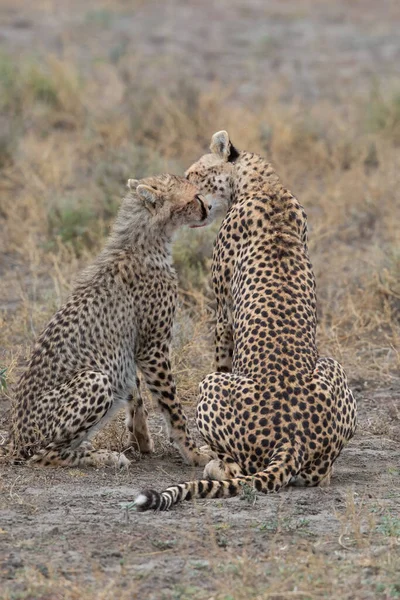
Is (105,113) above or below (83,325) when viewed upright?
above

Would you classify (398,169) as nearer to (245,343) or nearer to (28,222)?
(28,222)

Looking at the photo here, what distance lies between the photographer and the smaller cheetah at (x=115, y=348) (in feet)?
19.1

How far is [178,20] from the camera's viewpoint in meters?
19.0

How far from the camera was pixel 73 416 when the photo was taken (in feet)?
18.9

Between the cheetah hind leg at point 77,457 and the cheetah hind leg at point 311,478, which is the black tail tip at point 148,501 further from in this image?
the cheetah hind leg at point 77,457

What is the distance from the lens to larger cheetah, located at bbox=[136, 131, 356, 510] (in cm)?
538

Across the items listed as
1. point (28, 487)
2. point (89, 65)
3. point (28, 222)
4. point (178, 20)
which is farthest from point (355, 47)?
point (28, 487)

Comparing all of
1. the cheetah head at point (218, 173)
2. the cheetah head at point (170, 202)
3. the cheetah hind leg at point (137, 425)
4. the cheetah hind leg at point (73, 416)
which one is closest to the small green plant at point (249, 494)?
the cheetah hind leg at point (73, 416)

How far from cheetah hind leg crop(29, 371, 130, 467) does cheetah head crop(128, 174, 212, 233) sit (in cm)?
97

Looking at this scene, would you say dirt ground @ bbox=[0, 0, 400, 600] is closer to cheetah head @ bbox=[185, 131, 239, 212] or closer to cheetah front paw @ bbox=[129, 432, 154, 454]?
cheetah front paw @ bbox=[129, 432, 154, 454]

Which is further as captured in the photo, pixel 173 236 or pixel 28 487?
pixel 173 236

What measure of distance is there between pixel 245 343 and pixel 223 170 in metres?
1.19

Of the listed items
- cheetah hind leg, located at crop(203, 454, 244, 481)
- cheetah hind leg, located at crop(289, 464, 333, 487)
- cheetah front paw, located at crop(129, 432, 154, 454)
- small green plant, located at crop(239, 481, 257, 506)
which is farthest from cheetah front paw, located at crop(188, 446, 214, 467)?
small green plant, located at crop(239, 481, 257, 506)

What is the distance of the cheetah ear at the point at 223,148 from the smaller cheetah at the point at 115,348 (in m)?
0.26
